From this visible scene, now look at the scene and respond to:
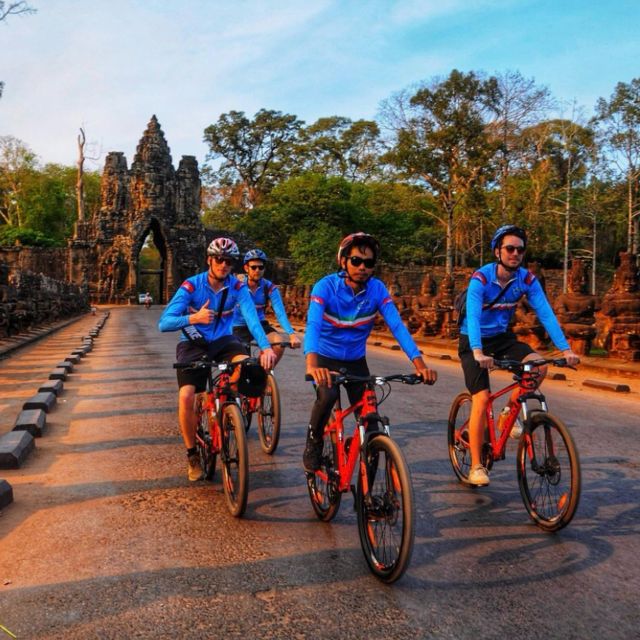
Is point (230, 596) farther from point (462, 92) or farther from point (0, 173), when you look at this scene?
point (0, 173)

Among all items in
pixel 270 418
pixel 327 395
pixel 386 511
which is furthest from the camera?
pixel 270 418

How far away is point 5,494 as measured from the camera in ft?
14.5

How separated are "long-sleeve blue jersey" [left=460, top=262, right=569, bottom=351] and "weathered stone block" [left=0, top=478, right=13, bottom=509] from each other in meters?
3.21

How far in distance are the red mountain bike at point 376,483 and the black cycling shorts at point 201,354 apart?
1.32 metres

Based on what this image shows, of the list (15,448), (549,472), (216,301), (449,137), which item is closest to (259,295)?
(216,301)

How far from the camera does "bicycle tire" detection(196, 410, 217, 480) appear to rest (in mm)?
4871

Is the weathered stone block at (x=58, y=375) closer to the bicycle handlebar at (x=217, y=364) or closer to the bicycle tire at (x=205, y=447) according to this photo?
the bicycle tire at (x=205, y=447)

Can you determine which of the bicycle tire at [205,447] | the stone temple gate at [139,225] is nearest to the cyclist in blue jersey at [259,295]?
the bicycle tire at [205,447]

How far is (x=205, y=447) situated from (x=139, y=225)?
61.5m

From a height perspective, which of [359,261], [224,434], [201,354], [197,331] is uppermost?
[359,261]

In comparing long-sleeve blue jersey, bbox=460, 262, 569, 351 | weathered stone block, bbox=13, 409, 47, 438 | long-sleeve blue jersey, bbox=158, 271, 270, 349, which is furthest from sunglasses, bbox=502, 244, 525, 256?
weathered stone block, bbox=13, 409, 47, 438

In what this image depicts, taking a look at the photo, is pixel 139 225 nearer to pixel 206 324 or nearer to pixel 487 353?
pixel 206 324

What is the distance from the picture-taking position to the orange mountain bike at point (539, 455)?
149 inches

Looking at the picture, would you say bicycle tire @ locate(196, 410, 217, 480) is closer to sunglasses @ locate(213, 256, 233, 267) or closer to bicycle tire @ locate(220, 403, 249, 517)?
bicycle tire @ locate(220, 403, 249, 517)
